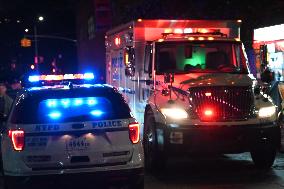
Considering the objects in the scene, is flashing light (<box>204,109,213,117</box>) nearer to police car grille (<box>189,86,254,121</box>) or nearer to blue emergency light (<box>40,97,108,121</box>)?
police car grille (<box>189,86,254,121</box>)

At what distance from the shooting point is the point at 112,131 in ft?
23.9

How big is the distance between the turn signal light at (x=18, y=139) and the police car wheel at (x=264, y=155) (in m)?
4.73

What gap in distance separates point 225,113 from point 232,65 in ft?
5.96

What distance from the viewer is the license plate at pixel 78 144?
23.4 feet

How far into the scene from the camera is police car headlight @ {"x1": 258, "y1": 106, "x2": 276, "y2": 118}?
10.1 m

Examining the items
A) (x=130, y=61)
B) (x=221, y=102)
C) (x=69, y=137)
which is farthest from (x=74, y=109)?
(x=130, y=61)

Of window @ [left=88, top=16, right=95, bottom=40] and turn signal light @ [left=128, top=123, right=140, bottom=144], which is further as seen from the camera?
window @ [left=88, top=16, right=95, bottom=40]

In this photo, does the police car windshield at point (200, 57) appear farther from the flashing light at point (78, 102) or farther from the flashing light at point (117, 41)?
the flashing light at point (78, 102)

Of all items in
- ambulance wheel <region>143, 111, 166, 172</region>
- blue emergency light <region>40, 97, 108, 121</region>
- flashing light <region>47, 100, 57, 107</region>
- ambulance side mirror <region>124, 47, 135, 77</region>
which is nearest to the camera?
blue emergency light <region>40, 97, 108, 121</region>

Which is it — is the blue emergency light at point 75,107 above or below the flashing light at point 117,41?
below

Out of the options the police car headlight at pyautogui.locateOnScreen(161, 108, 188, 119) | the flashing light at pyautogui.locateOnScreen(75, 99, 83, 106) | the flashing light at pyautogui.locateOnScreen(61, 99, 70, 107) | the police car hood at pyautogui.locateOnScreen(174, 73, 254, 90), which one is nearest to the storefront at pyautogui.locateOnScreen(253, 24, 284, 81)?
the police car hood at pyautogui.locateOnScreen(174, 73, 254, 90)

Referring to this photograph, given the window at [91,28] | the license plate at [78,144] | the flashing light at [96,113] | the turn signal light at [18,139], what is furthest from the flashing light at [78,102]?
the window at [91,28]

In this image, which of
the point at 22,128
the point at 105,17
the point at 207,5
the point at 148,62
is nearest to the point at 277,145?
the point at 148,62

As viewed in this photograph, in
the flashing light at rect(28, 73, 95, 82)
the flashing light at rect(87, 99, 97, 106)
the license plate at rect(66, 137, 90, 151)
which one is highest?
the flashing light at rect(28, 73, 95, 82)
